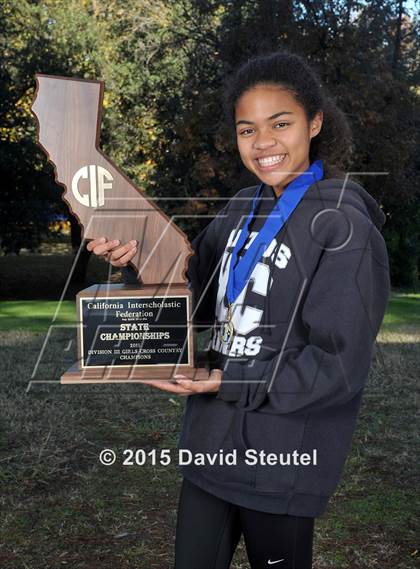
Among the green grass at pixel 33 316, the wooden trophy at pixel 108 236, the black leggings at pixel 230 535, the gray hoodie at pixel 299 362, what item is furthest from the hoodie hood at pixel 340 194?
the green grass at pixel 33 316

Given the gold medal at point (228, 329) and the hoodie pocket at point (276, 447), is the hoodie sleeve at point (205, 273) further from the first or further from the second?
the hoodie pocket at point (276, 447)

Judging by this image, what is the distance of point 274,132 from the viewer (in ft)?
6.35

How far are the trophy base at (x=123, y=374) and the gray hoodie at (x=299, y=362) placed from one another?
13 cm

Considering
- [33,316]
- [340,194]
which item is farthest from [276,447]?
[33,316]

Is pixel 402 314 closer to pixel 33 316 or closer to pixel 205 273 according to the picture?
pixel 33 316

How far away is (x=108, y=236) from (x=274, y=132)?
0.66 meters

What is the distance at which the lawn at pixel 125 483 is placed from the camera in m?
3.52

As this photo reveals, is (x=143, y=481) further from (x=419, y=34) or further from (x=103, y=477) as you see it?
(x=419, y=34)

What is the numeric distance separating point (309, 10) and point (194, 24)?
115 inches

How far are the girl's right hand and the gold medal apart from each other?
0.44 meters

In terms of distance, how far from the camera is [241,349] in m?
1.93

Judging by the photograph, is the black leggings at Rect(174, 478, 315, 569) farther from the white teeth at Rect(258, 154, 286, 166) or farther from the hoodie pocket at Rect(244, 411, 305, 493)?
the white teeth at Rect(258, 154, 286, 166)

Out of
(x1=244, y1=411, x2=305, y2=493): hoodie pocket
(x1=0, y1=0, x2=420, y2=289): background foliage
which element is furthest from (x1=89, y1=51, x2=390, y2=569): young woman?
(x1=0, y1=0, x2=420, y2=289): background foliage

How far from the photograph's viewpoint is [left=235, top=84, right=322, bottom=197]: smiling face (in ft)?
6.35
